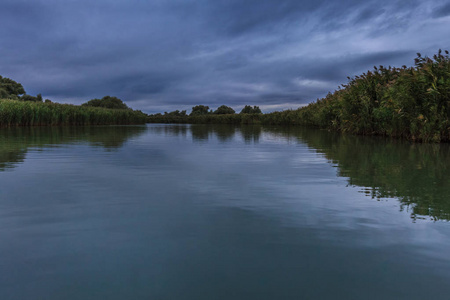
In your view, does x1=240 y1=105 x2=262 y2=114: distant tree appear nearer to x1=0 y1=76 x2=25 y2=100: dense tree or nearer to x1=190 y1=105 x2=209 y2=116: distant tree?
x1=190 y1=105 x2=209 y2=116: distant tree

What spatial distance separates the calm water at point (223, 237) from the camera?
2100mm

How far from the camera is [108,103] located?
84.8m

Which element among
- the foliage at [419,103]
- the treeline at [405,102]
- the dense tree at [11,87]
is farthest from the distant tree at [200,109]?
the foliage at [419,103]

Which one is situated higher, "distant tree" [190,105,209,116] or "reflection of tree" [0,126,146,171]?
"distant tree" [190,105,209,116]

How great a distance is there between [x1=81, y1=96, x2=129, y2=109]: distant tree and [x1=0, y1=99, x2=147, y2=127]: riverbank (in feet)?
137

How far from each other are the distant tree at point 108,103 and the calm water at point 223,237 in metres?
83.6

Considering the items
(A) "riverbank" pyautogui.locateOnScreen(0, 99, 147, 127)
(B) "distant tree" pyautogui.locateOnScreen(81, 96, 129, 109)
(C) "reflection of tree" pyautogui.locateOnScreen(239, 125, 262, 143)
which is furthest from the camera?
(B) "distant tree" pyautogui.locateOnScreen(81, 96, 129, 109)

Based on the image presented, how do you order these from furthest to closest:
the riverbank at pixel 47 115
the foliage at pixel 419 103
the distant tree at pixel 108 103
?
the distant tree at pixel 108 103 < the riverbank at pixel 47 115 < the foliage at pixel 419 103

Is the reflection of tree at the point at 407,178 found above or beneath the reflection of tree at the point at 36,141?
beneath

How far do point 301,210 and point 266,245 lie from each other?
115 cm

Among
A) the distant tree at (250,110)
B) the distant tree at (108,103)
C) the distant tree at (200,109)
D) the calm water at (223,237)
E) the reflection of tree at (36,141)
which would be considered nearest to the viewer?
the calm water at (223,237)

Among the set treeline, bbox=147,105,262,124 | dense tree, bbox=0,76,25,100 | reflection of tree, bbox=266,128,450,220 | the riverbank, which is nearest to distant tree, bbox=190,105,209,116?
treeline, bbox=147,105,262,124

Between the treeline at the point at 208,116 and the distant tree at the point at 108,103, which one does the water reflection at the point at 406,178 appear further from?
the distant tree at the point at 108,103

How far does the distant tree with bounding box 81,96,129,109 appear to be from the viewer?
278ft
